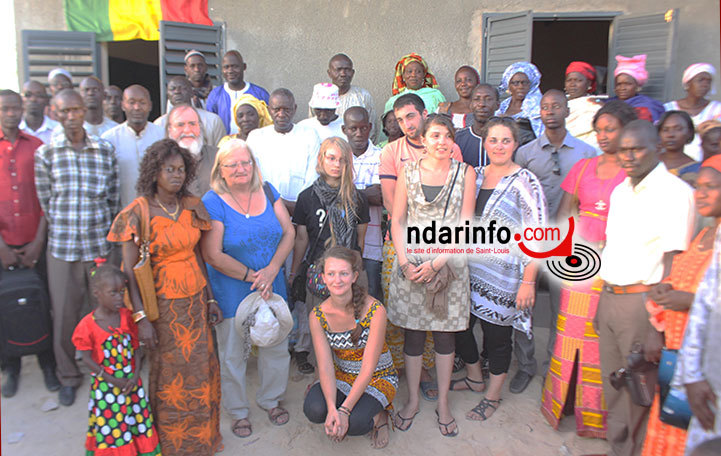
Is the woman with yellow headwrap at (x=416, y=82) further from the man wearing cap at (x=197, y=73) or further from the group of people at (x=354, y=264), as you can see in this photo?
the man wearing cap at (x=197, y=73)

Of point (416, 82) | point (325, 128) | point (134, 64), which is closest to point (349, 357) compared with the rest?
point (325, 128)

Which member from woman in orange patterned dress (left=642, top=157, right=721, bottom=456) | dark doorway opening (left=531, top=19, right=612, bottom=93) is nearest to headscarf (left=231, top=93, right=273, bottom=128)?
woman in orange patterned dress (left=642, top=157, right=721, bottom=456)

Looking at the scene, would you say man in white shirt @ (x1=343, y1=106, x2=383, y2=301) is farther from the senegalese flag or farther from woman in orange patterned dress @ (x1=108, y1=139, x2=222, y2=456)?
the senegalese flag

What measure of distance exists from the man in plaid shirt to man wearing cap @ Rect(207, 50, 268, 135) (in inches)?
66.0

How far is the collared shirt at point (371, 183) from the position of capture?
3.95 m

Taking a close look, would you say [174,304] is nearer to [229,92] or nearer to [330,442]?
[330,442]

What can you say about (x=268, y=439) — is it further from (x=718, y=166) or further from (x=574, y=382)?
(x=718, y=166)

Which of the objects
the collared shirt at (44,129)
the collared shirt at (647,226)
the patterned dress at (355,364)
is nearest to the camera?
the collared shirt at (647,226)

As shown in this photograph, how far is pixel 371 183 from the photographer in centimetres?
409

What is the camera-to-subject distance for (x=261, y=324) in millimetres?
3201

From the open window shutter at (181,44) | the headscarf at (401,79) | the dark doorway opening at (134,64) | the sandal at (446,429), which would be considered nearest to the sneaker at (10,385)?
the sandal at (446,429)

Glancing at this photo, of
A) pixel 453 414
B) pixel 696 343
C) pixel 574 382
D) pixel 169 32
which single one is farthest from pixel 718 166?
pixel 169 32

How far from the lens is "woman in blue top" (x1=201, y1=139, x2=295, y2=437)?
10.5ft

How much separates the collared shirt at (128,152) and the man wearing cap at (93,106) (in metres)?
0.58
